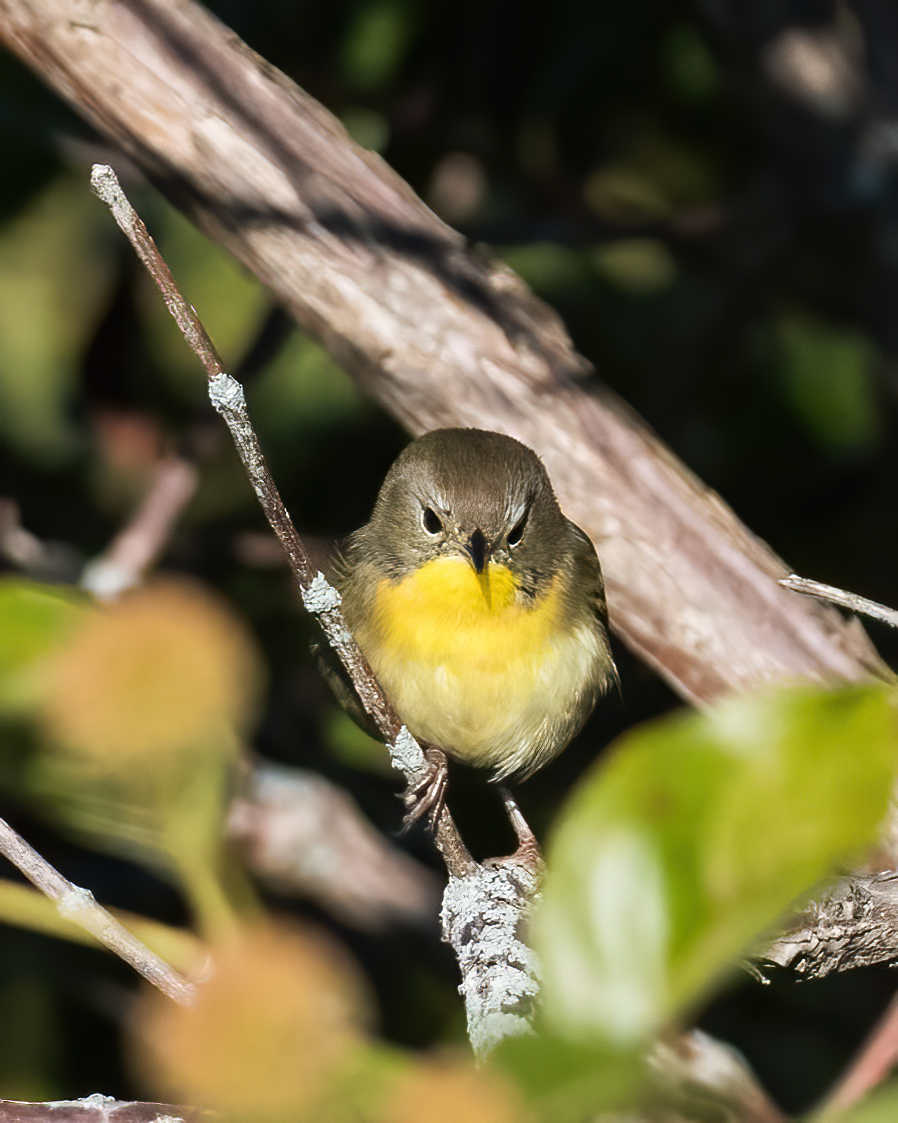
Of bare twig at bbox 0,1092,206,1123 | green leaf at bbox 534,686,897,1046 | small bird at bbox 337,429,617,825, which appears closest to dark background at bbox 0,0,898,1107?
small bird at bbox 337,429,617,825

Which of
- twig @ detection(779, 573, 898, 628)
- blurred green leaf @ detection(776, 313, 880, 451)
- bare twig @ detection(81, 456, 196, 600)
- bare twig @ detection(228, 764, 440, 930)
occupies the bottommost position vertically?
bare twig @ detection(228, 764, 440, 930)

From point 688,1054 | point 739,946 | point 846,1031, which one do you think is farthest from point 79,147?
point 739,946

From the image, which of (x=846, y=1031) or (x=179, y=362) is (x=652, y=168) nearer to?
(x=179, y=362)

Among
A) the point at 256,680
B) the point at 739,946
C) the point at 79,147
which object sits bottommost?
the point at 79,147

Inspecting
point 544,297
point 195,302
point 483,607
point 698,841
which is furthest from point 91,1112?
point 544,297

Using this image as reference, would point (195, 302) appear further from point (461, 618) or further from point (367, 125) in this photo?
point (461, 618)

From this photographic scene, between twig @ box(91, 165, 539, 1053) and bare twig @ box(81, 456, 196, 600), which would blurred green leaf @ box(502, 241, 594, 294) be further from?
twig @ box(91, 165, 539, 1053)

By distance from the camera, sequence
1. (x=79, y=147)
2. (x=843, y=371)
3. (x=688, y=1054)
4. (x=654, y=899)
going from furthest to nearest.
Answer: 1. (x=843, y=371)
2. (x=79, y=147)
3. (x=688, y=1054)
4. (x=654, y=899)
